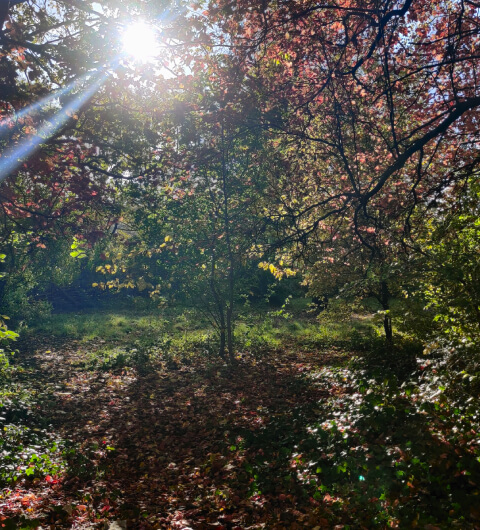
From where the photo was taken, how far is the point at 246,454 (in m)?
5.94

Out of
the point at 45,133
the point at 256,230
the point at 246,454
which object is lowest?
the point at 246,454

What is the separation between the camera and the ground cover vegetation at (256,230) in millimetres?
4543

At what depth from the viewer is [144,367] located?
1201cm

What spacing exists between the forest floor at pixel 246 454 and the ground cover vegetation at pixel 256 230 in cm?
3

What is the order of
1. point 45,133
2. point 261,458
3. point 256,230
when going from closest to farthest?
point 261,458 → point 45,133 → point 256,230

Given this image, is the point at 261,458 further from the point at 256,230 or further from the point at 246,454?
the point at 256,230

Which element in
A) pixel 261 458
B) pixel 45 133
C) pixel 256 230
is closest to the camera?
pixel 261 458

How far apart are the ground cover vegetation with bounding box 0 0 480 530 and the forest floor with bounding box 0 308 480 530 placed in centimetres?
3

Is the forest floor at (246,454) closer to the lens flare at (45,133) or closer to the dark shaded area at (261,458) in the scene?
the dark shaded area at (261,458)

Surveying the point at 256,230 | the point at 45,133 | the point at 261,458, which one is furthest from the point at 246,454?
the point at 45,133

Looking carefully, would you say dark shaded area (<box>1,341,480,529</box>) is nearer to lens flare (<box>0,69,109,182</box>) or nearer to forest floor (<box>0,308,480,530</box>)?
forest floor (<box>0,308,480,530</box>)

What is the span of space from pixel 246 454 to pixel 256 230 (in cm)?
388

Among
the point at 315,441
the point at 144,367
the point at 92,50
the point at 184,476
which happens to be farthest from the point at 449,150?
the point at 144,367

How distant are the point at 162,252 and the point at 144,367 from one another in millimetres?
3550
